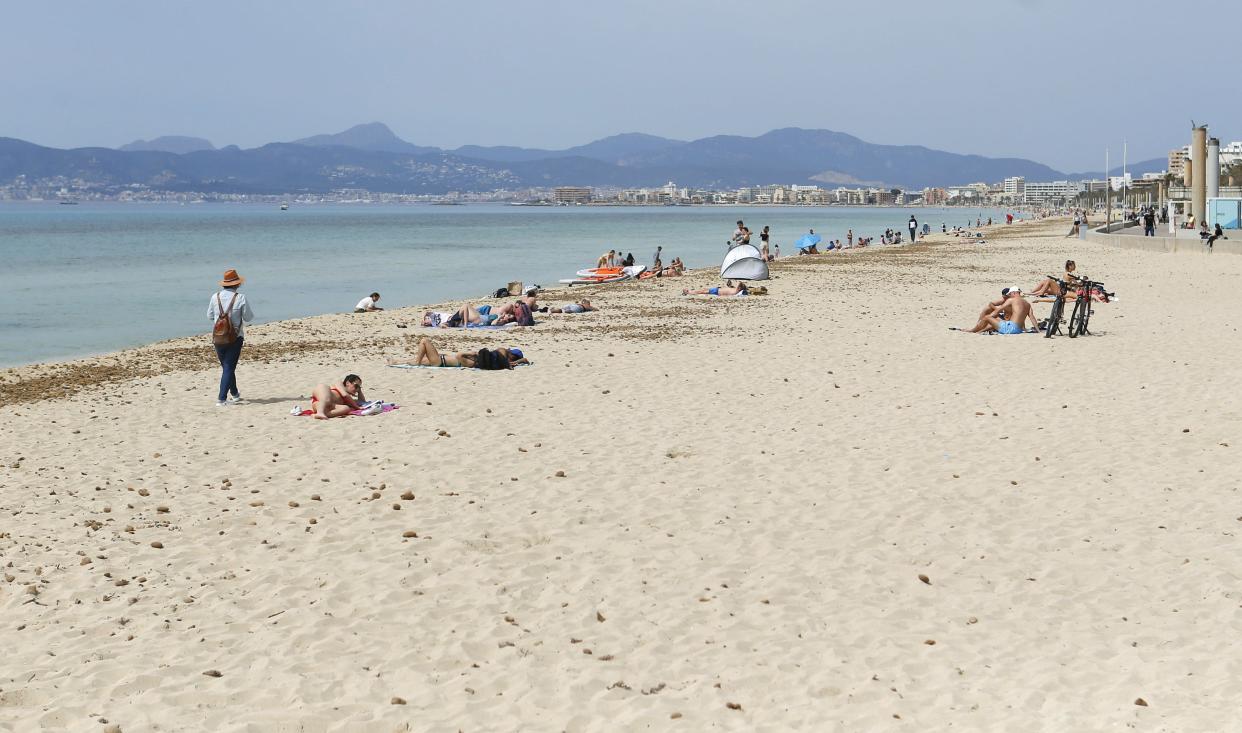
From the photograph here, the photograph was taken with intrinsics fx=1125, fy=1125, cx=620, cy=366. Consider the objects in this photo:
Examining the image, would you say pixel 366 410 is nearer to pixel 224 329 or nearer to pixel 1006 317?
pixel 224 329

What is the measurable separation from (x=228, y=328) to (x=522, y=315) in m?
8.40

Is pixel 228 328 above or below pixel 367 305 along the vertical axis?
above

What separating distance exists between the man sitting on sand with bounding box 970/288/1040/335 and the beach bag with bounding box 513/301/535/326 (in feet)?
25.4

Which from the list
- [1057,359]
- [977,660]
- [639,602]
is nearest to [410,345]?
[1057,359]

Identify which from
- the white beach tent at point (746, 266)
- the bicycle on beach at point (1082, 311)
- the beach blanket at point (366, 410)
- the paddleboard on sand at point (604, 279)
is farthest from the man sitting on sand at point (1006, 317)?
the paddleboard on sand at point (604, 279)

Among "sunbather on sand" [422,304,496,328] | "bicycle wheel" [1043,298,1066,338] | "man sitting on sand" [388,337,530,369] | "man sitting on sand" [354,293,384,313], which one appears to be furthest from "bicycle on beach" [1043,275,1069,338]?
"man sitting on sand" [354,293,384,313]

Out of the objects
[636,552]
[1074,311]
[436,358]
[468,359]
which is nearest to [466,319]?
[436,358]

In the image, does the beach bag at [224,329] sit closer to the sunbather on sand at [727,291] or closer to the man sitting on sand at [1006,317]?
the man sitting on sand at [1006,317]

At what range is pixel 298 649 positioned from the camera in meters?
5.74

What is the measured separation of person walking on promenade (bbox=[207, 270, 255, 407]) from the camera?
12500 mm

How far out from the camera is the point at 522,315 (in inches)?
806

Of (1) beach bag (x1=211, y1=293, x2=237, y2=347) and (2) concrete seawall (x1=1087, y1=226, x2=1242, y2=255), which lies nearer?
(1) beach bag (x1=211, y1=293, x2=237, y2=347)

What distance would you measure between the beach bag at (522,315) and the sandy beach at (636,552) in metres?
5.86

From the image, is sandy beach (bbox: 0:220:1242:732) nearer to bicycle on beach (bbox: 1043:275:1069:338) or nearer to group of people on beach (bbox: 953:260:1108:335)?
bicycle on beach (bbox: 1043:275:1069:338)
